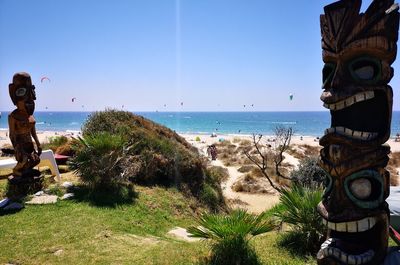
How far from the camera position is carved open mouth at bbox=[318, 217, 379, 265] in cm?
393

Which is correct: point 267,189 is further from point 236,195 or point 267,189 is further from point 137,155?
point 137,155

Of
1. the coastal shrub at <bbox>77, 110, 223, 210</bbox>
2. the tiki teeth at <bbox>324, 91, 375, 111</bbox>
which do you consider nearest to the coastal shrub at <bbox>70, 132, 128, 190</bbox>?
the coastal shrub at <bbox>77, 110, 223, 210</bbox>

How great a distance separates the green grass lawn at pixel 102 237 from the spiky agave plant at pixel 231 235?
35 cm

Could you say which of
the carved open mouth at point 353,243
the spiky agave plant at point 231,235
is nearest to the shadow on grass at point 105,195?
the spiky agave plant at point 231,235

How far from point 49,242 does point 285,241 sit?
4.80 m

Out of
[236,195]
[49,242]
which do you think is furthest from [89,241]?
[236,195]

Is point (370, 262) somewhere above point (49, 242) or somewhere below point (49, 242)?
above

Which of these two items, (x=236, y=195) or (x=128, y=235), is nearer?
(x=128, y=235)

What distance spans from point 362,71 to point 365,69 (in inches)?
1.5

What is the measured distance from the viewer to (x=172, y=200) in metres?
11.9

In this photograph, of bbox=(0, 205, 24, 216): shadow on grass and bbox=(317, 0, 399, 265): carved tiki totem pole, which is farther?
bbox=(0, 205, 24, 216): shadow on grass

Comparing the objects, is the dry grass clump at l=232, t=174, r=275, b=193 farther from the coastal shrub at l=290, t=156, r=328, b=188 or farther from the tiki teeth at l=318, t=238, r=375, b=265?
the tiki teeth at l=318, t=238, r=375, b=265

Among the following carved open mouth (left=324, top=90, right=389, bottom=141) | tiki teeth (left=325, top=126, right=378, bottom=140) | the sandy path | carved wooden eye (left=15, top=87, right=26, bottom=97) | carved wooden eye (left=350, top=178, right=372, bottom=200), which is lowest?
the sandy path

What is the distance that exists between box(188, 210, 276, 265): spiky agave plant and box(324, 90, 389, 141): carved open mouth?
2.55 meters
